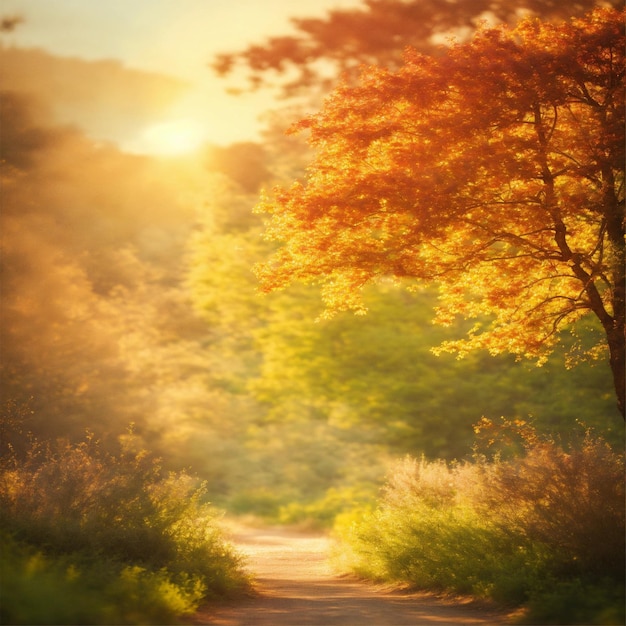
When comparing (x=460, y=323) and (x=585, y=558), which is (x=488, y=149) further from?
(x=460, y=323)

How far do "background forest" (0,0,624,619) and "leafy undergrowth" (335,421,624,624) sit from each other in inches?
284

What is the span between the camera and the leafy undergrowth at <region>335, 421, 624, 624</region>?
28.9ft

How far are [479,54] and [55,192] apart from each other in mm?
20013

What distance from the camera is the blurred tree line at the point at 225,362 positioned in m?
22.3

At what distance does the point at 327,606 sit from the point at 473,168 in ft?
20.4

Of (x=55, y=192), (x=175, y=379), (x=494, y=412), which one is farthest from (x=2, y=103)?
(x=494, y=412)

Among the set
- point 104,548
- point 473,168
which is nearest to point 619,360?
point 473,168

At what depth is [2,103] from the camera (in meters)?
25.9

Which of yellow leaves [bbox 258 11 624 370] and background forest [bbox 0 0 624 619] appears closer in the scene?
yellow leaves [bbox 258 11 624 370]

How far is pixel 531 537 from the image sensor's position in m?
10.1

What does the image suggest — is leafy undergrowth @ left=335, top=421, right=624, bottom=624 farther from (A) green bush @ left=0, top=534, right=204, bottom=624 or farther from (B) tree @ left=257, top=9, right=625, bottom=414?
(A) green bush @ left=0, top=534, right=204, bottom=624

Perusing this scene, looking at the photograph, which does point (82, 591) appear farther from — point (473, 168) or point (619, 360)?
point (619, 360)

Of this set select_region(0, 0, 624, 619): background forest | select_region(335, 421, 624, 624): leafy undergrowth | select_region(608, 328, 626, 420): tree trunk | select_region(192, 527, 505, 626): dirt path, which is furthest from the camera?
select_region(0, 0, 624, 619): background forest

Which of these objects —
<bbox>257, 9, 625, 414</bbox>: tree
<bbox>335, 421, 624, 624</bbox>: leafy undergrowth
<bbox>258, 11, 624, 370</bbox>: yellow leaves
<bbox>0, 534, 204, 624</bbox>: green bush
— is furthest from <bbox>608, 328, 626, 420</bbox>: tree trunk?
<bbox>0, 534, 204, 624</bbox>: green bush
